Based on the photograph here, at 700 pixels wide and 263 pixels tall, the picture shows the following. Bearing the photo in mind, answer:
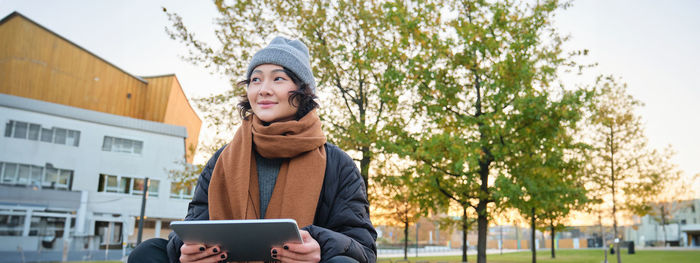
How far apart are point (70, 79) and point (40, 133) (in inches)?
318

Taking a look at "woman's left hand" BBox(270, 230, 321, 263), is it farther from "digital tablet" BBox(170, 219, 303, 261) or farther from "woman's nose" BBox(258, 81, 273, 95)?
"woman's nose" BBox(258, 81, 273, 95)

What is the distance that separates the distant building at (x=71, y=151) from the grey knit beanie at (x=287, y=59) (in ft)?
106

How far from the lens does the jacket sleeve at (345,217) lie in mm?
2023

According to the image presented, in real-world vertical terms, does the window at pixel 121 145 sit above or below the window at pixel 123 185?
above

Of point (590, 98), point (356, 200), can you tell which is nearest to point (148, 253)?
point (356, 200)

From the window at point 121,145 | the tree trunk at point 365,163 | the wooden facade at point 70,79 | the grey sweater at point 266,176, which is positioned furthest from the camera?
the wooden facade at point 70,79

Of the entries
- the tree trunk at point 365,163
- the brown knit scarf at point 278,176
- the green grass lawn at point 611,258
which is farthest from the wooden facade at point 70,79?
the brown knit scarf at point 278,176

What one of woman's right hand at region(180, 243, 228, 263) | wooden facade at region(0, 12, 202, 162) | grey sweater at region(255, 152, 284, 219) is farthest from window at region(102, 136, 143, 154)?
woman's right hand at region(180, 243, 228, 263)

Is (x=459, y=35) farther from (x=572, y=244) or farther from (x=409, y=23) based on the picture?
(x=572, y=244)

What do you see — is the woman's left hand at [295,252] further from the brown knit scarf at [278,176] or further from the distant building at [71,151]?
the distant building at [71,151]

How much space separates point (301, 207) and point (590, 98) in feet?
36.4

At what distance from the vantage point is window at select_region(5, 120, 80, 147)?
34.8 m

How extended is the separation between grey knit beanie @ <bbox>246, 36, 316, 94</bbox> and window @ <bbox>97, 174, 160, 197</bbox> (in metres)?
40.6

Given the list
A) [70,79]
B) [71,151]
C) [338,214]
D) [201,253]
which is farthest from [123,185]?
[201,253]
